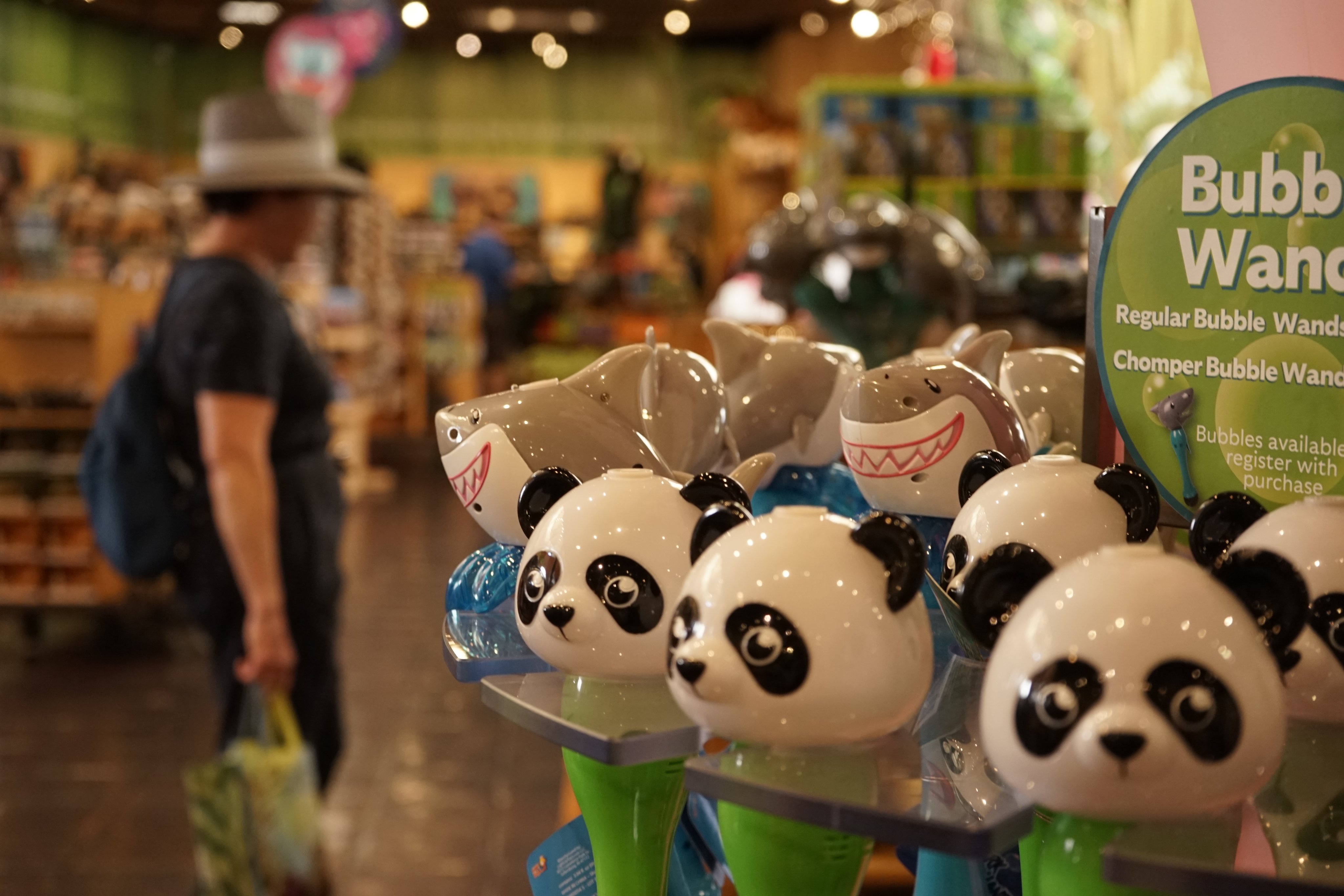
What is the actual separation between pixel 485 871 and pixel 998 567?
2740 millimetres

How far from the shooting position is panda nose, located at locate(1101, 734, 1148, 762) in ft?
1.90

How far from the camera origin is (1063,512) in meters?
0.76

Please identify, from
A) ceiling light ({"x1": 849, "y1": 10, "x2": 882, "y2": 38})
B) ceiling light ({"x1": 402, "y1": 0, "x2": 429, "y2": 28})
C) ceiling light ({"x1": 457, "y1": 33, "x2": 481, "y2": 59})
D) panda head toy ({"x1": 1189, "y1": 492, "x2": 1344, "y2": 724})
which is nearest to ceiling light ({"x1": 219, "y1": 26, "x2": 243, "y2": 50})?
ceiling light ({"x1": 402, "y1": 0, "x2": 429, "y2": 28})

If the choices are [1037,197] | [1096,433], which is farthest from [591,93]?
[1096,433]

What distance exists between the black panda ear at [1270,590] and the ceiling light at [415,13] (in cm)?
1133

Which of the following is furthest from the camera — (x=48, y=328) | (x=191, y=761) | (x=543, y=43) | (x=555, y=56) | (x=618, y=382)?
(x=555, y=56)

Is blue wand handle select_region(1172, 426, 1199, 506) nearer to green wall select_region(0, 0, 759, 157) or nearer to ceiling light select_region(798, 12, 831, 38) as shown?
ceiling light select_region(798, 12, 831, 38)

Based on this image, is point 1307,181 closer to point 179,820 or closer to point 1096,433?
point 1096,433

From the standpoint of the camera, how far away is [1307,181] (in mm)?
811

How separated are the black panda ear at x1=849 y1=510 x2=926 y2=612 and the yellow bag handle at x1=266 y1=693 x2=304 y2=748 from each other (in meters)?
1.95

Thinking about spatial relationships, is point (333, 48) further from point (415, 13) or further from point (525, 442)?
point (525, 442)

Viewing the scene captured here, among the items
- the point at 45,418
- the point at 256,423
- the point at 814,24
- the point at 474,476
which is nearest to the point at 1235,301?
the point at 474,476

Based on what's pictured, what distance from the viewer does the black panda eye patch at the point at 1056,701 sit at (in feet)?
1.94

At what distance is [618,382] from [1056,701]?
493 mm
